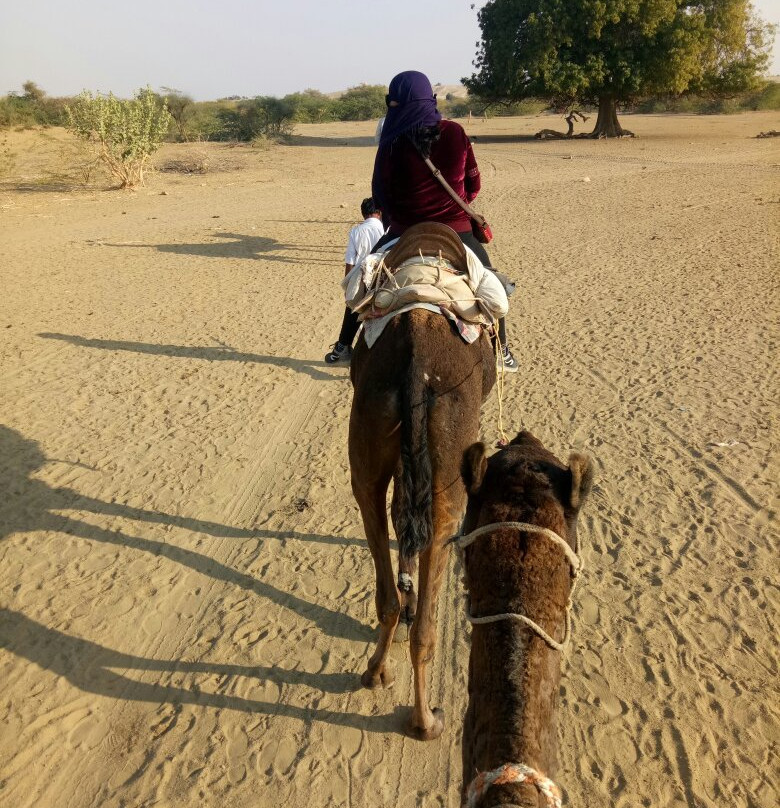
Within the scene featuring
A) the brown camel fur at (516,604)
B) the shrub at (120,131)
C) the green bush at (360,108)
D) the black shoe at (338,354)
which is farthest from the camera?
the green bush at (360,108)

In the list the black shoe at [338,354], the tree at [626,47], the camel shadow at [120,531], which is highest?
the tree at [626,47]

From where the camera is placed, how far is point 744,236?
470 inches

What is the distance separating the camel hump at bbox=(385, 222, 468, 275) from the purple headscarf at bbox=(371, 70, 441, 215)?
2.73 ft

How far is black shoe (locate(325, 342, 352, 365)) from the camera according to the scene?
7.25 meters

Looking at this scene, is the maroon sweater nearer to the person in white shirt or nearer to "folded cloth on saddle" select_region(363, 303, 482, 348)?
"folded cloth on saddle" select_region(363, 303, 482, 348)

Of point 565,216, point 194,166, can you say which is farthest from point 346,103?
point 565,216

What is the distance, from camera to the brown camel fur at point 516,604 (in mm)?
1346

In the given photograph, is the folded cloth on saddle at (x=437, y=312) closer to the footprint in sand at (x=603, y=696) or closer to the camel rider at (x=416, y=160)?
the camel rider at (x=416, y=160)

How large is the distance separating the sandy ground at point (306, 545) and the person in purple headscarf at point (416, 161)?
2.27 metres

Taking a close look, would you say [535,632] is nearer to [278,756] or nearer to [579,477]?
[579,477]

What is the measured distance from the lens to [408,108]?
417 centimetres

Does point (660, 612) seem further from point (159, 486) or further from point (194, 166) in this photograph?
point (194, 166)

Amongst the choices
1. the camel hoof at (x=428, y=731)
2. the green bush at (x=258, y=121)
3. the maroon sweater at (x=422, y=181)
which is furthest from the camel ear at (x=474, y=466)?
the green bush at (x=258, y=121)

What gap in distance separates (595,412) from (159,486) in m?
4.32
